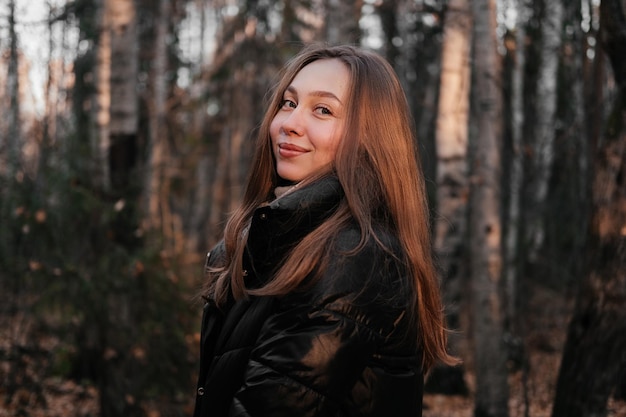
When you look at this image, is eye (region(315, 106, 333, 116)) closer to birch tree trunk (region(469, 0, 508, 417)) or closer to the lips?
the lips

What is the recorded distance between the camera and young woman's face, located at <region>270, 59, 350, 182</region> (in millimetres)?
2369

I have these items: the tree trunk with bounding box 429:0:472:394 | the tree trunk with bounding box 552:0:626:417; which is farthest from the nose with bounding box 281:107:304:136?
the tree trunk with bounding box 429:0:472:394

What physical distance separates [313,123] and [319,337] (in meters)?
0.74

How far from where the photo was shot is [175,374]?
7160mm

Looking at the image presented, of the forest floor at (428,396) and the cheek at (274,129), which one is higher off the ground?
the cheek at (274,129)

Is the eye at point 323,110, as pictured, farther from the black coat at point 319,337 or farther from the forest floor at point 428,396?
the forest floor at point 428,396

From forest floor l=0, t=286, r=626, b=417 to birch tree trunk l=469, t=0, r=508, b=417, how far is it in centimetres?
44

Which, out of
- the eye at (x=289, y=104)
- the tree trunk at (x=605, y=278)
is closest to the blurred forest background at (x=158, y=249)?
the tree trunk at (x=605, y=278)

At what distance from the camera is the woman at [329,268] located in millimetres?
1936

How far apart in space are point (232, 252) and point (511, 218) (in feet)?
39.1

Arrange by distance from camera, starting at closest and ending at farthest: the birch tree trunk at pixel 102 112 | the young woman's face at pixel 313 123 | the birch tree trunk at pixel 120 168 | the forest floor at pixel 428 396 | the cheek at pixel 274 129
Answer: the young woman's face at pixel 313 123 → the cheek at pixel 274 129 → the birch tree trunk at pixel 120 168 → the forest floor at pixel 428 396 → the birch tree trunk at pixel 102 112

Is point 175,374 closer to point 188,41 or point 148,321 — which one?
point 148,321

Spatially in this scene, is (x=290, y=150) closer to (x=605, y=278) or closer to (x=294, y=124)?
(x=294, y=124)

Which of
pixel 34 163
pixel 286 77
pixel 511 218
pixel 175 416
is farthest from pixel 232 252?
pixel 511 218
